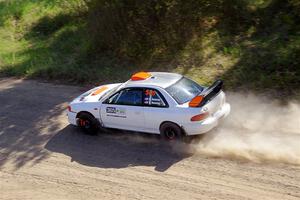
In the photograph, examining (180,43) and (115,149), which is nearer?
(115,149)

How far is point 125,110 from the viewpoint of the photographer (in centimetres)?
1103

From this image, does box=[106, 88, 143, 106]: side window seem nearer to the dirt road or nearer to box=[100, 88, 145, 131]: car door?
box=[100, 88, 145, 131]: car door

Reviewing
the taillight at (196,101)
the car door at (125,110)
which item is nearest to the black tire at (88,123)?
the car door at (125,110)

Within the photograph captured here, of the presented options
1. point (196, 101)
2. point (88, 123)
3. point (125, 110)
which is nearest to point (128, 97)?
point (125, 110)

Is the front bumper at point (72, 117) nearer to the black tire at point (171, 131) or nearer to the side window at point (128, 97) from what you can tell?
the side window at point (128, 97)

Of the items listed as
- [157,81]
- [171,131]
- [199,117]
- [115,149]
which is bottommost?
[115,149]

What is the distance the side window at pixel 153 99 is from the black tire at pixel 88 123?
1.67 meters

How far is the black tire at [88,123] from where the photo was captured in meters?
11.7

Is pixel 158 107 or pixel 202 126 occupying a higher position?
pixel 158 107

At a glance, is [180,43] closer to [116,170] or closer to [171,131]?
[171,131]

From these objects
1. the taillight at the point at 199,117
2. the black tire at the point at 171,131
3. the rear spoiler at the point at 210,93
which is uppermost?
the rear spoiler at the point at 210,93

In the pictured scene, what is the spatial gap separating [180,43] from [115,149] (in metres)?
6.66

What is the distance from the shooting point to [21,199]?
9.36 metres

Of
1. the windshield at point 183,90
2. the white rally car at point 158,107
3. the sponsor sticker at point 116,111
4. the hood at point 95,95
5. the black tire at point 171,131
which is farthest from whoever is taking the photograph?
the hood at point 95,95
